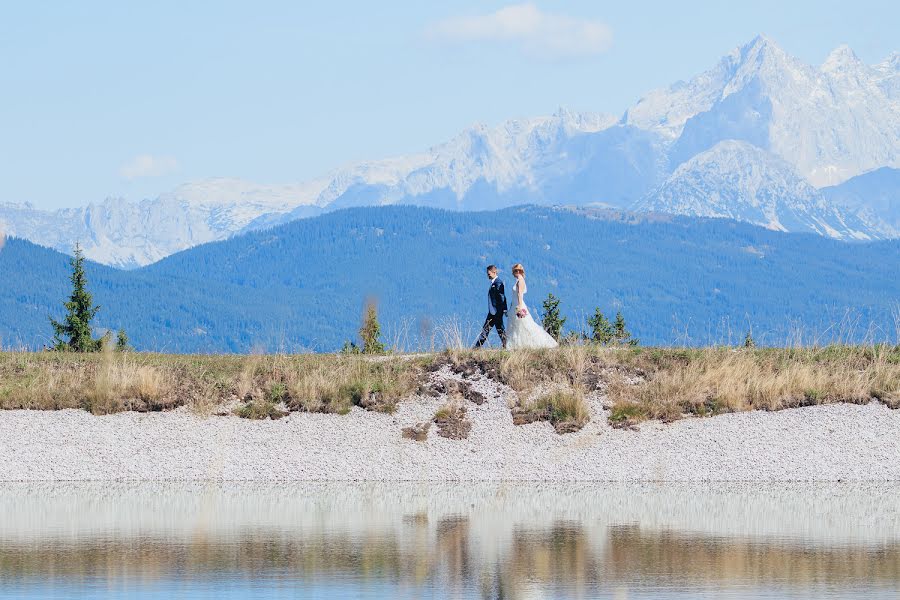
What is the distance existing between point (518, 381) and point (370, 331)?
31.7m

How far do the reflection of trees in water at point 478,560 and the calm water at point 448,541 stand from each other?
0.11 ft

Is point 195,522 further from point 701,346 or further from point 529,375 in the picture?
point 701,346

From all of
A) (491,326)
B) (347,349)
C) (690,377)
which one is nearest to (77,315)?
(347,349)

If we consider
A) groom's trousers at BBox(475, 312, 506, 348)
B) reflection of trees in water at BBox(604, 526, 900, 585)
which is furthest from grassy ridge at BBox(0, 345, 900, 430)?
reflection of trees in water at BBox(604, 526, 900, 585)

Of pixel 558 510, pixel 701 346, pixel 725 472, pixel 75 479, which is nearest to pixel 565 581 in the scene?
pixel 558 510

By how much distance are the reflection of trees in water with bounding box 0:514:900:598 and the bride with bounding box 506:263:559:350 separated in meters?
12.3

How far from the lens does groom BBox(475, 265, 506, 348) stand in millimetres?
33688

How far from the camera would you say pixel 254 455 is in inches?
1130

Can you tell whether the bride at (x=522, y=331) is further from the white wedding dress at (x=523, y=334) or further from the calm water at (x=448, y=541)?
the calm water at (x=448, y=541)

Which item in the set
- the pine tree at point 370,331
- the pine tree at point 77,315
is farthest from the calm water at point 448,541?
the pine tree at point 77,315

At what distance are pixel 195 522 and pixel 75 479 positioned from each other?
21.8ft

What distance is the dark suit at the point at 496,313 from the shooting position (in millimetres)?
33750

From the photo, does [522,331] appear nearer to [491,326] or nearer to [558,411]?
[491,326]

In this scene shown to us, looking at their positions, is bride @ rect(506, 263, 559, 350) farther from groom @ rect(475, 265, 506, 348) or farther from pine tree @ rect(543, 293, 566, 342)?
pine tree @ rect(543, 293, 566, 342)
